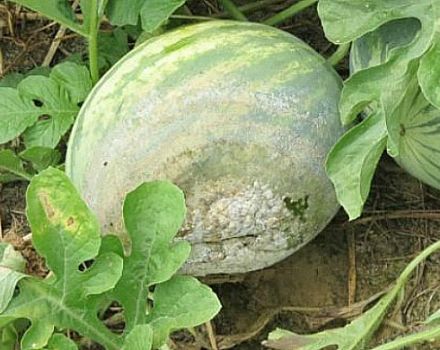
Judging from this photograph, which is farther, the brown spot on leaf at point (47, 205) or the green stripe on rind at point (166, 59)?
the green stripe on rind at point (166, 59)

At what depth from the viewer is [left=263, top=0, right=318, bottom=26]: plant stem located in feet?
6.83

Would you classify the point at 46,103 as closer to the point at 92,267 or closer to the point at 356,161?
the point at 92,267

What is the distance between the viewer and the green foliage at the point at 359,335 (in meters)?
1.77

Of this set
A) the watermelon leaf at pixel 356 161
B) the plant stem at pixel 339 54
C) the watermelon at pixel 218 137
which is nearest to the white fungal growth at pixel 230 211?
the watermelon at pixel 218 137

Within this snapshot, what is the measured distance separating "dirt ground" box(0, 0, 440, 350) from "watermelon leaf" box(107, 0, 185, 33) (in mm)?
406

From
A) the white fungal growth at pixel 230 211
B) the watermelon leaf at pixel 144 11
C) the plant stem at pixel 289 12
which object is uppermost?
the watermelon leaf at pixel 144 11

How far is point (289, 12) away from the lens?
82.9 inches

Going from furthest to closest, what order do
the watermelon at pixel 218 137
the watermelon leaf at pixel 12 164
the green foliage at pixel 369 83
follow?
the watermelon leaf at pixel 12 164, the watermelon at pixel 218 137, the green foliage at pixel 369 83

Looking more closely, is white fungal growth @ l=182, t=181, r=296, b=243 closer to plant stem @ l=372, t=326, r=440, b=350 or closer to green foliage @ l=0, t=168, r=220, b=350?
green foliage @ l=0, t=168, r=220, b=350

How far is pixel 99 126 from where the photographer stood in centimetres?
182

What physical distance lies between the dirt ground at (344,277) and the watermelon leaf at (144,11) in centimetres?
41

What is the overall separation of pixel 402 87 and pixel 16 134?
0.69m

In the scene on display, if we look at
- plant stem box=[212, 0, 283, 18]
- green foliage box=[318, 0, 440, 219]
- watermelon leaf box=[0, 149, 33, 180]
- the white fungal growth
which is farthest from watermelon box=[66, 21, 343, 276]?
plant stem box=[212, 0, 283, 18]

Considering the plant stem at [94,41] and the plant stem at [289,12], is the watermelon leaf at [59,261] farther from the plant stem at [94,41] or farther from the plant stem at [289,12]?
the plant stem at [289,12]
